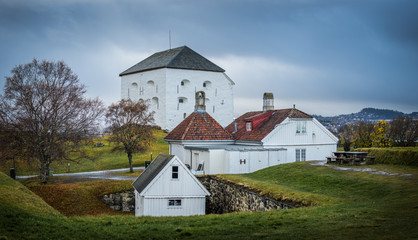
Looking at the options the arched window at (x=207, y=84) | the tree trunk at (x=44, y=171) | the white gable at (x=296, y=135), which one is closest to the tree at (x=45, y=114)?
the tree trunk at (x=44, y=171)

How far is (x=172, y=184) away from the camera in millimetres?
23500

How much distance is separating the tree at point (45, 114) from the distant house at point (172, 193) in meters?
10.4

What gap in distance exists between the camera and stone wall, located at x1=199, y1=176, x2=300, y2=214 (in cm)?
1911

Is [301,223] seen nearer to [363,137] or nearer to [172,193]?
[172,193]

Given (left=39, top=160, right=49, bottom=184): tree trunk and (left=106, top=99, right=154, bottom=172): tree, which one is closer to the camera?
(left=39, top=160, right=49, bottom=184): tree trunk

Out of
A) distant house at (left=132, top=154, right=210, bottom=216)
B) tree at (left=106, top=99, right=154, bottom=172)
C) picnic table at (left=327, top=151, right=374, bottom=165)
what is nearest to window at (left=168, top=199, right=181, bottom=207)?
distant house at (left=132, top=154, right=210, bottom=216)

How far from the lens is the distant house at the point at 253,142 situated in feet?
99.0

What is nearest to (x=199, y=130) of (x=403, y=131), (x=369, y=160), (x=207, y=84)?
(x=369, y=160)

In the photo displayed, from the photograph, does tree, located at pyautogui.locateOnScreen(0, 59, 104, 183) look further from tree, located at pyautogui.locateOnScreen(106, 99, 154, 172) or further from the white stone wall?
the white stone wall

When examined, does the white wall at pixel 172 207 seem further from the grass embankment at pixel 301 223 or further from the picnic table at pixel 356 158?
the picnic table at pixel 356 158

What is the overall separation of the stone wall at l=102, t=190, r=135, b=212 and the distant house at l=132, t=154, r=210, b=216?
5267mm

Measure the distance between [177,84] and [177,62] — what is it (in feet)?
12.3

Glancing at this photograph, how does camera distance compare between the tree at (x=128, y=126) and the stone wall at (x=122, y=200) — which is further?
the tree at (x=128, y=126)

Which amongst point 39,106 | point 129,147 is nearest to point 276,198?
point 39,106
